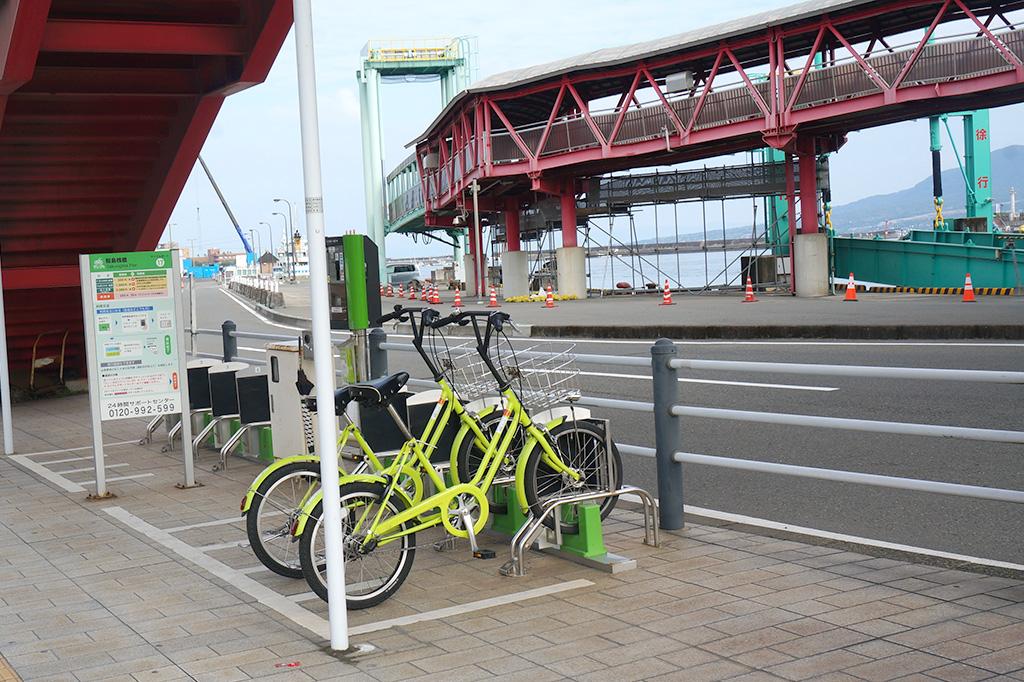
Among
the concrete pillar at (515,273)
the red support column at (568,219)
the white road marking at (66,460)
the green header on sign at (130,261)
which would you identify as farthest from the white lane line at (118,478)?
the concrete pillar at (515,273)

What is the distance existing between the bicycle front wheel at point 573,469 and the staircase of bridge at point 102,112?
587cm

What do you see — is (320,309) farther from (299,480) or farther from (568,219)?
(568,219)

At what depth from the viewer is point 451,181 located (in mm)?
48188

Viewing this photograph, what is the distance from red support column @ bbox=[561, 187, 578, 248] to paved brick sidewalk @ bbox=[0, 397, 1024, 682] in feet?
110

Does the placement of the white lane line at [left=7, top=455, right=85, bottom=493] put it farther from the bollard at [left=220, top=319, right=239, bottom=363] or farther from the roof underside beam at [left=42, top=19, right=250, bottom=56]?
the roof underside beam at [left=42, top=19, right=250, bottom=56]

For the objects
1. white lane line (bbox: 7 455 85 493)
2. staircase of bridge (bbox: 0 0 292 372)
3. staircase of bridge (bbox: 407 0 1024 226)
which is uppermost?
staircase of bridge (bbox: 407 0 1024 226)

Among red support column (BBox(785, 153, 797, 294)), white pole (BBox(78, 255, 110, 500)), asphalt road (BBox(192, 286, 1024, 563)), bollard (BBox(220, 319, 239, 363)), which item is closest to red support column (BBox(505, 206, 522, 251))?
red support column (BBox(785, 153, 797, 294))

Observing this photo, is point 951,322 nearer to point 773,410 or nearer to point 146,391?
point 773,410

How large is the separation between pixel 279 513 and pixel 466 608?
1457 millimetres

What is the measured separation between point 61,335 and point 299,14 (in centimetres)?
1589

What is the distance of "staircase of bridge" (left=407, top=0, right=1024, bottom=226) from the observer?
2917 centimetres

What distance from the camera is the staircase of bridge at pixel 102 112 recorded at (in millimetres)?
10781

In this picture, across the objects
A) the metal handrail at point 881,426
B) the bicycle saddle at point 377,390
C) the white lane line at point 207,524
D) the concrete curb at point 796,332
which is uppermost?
the bicycle saddle at point 377,390

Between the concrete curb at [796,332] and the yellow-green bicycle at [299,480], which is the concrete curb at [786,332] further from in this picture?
the yellow-green bicycle at [299,480]
